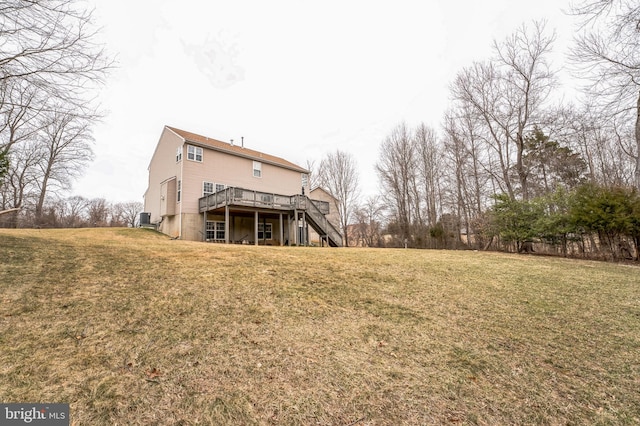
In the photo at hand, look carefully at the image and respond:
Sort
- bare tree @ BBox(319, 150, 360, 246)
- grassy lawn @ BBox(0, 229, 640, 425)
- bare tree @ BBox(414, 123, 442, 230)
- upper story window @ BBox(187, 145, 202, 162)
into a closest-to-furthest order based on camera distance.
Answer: grassy lawn @ BBox(0, 229, 640, 425), upper story window @ BBox(187, 145, 202, 162), bare tree @ BBox(414, 123, 442, 230), bare tree @ BBox(319, 150, 360, 246)

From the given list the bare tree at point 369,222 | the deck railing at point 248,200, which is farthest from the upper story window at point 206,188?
the bare tree at point 369,222

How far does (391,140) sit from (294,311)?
26.8 m

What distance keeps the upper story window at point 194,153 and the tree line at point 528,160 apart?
60.6 ft

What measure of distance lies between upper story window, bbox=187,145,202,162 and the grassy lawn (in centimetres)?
1187

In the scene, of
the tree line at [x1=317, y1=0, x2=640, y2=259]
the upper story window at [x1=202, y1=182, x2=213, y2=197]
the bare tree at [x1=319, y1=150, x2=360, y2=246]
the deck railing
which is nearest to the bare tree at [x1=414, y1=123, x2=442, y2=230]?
the tree line at [x1=317, y1=0, x2=640, y2=259]

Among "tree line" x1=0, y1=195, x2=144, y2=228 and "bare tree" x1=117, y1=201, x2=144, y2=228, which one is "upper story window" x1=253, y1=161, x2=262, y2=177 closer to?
"tree line" x1=0, y1=195, x2=144, y2=228

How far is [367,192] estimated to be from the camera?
1347 inches

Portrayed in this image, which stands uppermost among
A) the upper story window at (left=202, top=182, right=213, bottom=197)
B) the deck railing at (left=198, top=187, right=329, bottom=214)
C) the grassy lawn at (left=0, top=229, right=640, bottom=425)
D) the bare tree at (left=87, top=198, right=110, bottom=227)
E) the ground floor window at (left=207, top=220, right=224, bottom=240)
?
the bare tree at (left=87, top=198, right=110, bottom=227)

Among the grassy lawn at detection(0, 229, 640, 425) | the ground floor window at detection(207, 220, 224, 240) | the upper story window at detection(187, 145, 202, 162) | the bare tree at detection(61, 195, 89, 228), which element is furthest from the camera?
the bare tree at detection(61, 195, 89, 228)

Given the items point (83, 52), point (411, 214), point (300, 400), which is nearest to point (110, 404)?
point (300, 400)

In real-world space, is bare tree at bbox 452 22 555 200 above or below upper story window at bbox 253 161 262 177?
above

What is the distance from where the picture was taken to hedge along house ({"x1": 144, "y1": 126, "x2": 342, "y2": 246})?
1663cm

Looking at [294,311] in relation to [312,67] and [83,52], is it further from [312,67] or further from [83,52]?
[312,67]

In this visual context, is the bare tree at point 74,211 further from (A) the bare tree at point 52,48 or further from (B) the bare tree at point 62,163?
(A) the bare tree at point 52,48
